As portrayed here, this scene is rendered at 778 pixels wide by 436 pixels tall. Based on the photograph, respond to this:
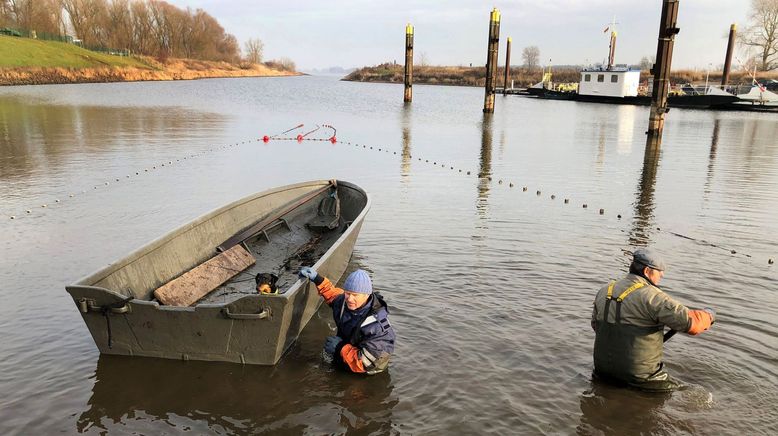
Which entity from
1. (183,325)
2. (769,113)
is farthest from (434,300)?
(769,113)

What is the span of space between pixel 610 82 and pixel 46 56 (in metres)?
69.2

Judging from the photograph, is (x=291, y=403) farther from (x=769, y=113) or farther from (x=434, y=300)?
(x=769, y=113)

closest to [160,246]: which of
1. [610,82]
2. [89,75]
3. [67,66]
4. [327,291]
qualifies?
[327,291]

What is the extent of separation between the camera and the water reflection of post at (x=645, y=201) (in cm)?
1185

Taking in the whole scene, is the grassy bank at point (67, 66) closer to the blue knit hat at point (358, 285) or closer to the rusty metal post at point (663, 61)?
the rusty metal post at point (663, 61)

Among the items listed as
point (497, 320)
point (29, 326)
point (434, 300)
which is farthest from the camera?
point (434, 300)

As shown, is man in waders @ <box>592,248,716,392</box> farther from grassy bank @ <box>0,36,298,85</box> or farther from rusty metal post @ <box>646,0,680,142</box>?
grassy bank @ <box>0,36,298,85</box>

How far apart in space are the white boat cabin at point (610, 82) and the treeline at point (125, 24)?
84683mm

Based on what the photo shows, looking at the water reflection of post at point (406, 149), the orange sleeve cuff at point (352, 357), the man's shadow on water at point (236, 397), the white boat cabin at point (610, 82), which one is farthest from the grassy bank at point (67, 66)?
the orange sleeve cuff at point (352, 357)

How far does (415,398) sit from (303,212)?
6.20 meters

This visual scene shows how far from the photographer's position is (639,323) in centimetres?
523

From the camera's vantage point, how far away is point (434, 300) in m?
8.33

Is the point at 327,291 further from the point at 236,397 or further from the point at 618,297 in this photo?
the point at 618,297

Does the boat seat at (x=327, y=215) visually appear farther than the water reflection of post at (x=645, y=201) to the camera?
No
